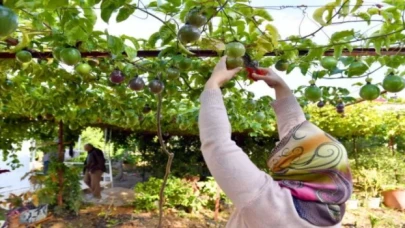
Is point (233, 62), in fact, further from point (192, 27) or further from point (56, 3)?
point (56, 3)

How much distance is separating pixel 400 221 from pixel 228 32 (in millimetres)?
6851

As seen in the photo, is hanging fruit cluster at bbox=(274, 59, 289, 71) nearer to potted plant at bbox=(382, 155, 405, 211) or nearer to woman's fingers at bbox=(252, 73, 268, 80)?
woman's fingers at bbox=(252, 73, 268, 80)

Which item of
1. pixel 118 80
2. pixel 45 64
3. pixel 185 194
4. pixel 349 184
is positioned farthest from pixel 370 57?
pixel 185 194

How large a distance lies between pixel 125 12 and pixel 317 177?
845 mm

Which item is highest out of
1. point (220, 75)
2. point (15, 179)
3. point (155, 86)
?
point (155, 86)

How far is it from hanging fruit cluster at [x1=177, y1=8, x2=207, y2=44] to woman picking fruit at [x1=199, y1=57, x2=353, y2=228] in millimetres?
187

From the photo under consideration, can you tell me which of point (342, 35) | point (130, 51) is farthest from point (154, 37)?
point (342, 35)

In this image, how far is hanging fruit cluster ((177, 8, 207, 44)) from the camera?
1251 mm

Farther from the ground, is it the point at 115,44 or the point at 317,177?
the point at 115,44

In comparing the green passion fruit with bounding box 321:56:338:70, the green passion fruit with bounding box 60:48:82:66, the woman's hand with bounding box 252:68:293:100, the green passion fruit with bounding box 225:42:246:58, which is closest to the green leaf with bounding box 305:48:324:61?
the green passion fruit with bounding box 321:56:338:70

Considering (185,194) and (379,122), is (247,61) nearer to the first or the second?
(185,194)

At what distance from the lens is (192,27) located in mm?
1260

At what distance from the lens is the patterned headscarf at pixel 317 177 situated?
1003 mm

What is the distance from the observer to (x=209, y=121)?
105 centimetres
